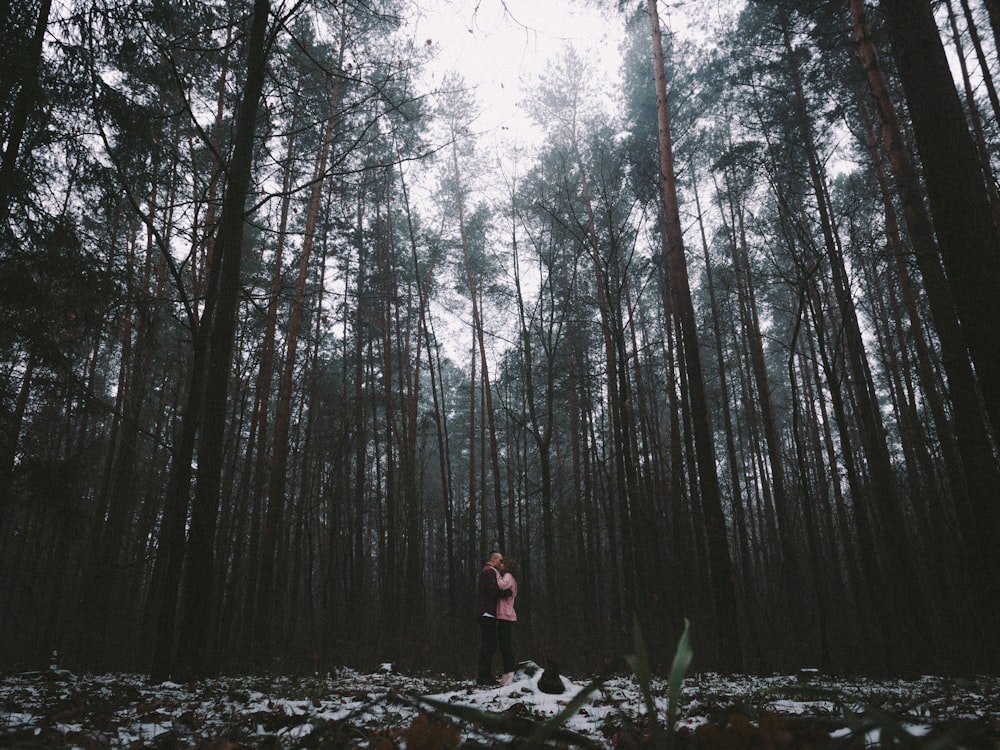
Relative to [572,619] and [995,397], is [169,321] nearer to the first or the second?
[572,619]

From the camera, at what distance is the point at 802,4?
8.02 meters

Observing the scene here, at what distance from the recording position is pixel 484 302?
1543cm

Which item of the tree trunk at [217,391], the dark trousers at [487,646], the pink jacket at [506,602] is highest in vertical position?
the tree trunk at [217,391]

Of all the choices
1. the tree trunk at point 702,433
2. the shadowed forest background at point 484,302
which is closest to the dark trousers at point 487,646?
the shadowed forest background at point 484,302

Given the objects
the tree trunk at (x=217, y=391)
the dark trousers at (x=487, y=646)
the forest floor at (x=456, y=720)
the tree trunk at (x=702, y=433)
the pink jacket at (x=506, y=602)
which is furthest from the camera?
the tree trunk at (x=702, y=433)

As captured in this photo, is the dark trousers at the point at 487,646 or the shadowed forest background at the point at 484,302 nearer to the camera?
the shadowed forest background at the point at 484,302

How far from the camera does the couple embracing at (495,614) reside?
19.4ft

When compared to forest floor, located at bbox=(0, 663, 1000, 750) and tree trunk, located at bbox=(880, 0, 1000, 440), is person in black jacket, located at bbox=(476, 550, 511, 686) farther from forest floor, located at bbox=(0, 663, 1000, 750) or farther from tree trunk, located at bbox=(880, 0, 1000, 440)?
tree trunk, located at bbox=(880, 0, 1000, 440)

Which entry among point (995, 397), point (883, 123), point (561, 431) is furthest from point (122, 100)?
point (561, 431)

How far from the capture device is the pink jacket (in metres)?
6.10

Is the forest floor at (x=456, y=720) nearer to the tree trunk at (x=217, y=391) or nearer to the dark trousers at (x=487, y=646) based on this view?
the tree trunk at (x=217, y=391)

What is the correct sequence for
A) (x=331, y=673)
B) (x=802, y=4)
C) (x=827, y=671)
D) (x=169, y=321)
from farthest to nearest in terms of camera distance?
(x=169, y=321), (x=802, y=4), (x=331, y=673), (x=827, y=671)

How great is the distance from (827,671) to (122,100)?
9724 millimetres

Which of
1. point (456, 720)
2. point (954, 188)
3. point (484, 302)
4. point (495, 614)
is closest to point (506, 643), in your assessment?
point (495, 614)
